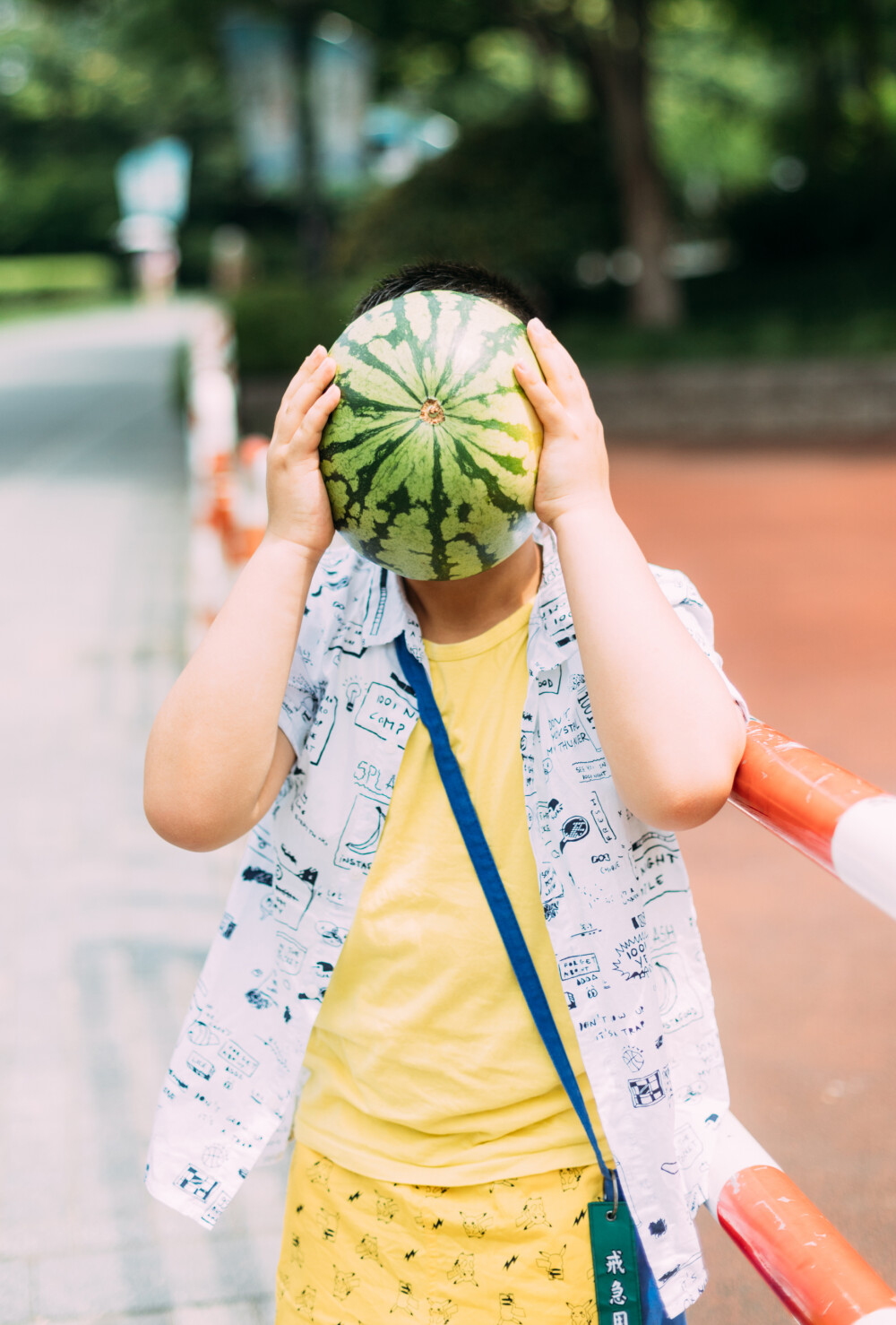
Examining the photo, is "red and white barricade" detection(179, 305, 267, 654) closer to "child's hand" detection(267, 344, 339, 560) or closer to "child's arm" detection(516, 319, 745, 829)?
"child's hand" detection(267, 344, 339, 560)

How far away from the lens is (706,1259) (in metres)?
2.98

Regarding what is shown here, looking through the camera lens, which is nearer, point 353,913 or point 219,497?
point 353,913

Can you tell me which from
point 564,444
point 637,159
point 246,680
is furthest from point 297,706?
point 637,159

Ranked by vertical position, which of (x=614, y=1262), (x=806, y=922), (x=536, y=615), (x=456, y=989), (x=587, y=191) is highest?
(x=587, y=191)

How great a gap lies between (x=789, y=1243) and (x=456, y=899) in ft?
1.71

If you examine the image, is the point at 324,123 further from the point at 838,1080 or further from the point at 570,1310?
the point at 570,1310

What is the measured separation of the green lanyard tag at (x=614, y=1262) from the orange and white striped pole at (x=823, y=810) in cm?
51

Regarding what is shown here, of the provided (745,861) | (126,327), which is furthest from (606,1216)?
(126,327)

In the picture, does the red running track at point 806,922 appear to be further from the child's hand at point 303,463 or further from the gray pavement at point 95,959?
the child's hand at point 303,463

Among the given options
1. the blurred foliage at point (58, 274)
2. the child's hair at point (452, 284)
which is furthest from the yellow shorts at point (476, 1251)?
the blurred foliage at point (58, 274)

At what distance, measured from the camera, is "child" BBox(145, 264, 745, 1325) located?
1565 millimetres

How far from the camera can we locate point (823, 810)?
135 cm

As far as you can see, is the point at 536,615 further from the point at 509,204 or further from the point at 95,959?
the point at 509,204

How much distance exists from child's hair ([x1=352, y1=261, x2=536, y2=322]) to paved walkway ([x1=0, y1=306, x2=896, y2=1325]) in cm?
201
